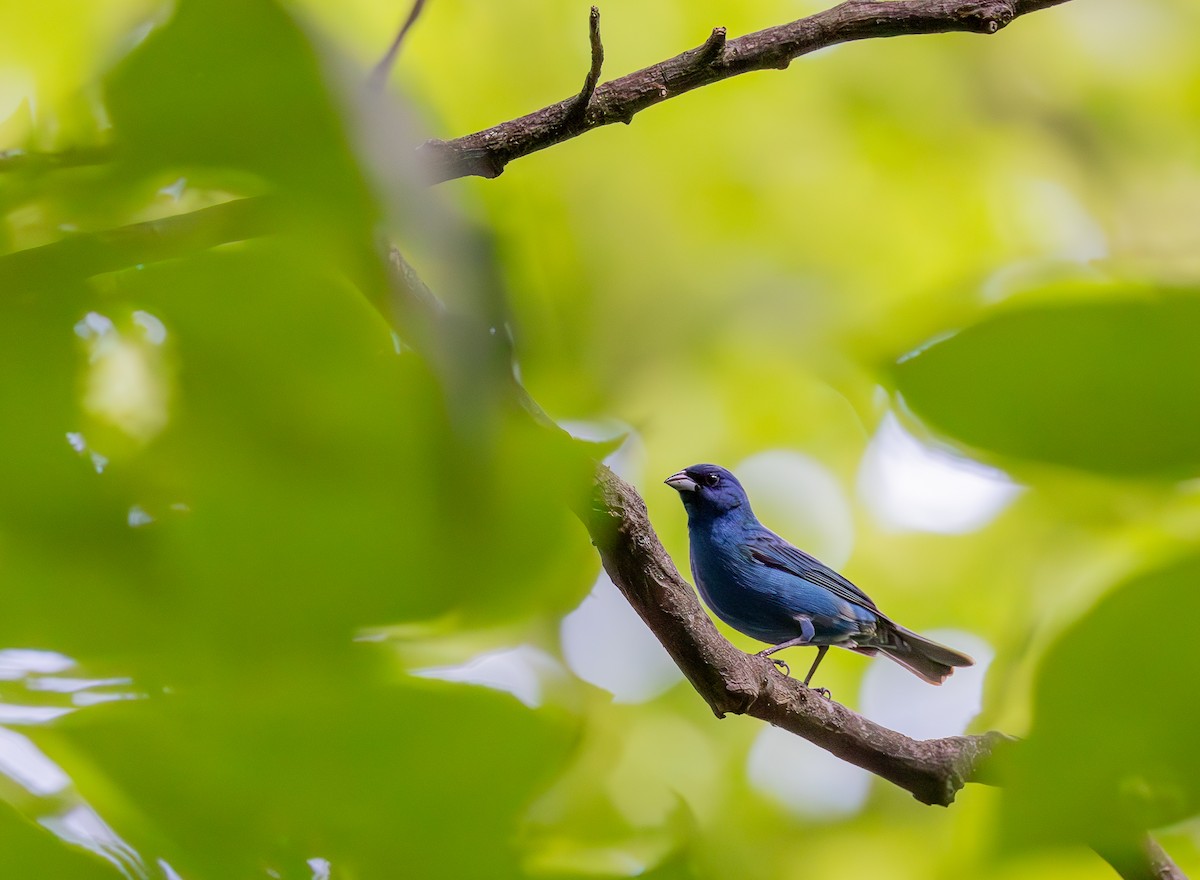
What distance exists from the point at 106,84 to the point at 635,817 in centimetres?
71

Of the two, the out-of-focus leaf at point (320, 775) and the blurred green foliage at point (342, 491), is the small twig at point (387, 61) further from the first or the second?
the out-of-focus leaf at point (320, 775)

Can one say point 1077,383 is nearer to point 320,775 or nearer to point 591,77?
point 320,775

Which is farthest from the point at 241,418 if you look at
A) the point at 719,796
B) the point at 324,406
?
the point at 719,796

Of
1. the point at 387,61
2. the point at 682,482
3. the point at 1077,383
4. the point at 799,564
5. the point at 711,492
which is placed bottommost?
the point at 799,564

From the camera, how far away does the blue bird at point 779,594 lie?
352 cm

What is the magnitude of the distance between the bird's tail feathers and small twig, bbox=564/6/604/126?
246cm

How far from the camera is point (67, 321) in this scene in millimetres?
465

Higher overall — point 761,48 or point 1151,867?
point 761,48

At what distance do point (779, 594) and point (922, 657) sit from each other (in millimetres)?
557

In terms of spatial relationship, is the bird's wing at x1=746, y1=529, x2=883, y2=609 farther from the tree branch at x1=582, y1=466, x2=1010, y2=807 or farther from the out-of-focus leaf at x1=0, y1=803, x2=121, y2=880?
the out-of-focus leaf at x1=0, y1=803, x2=121, y2=880

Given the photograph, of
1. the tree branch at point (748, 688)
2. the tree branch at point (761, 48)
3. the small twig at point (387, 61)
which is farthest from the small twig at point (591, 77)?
the small twig at point (387, 61)

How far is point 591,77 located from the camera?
1.48 m

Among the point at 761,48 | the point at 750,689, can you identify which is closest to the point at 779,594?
the point at 750,689

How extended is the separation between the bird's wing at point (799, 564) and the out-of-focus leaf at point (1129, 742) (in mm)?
3203
